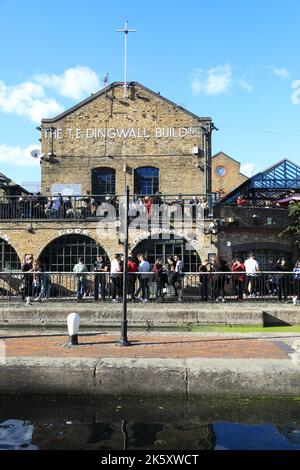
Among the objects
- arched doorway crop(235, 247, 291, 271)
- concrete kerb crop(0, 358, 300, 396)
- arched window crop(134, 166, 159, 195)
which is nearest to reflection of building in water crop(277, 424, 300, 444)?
concrete kerb crop(0, 358, 300, 396)

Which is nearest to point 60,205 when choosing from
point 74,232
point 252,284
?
point 74,232

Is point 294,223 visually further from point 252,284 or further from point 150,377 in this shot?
point 150,377

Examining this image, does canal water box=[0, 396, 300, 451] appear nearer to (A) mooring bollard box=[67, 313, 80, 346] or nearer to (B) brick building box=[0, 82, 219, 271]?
(A) mooring bollard box=[67, 313, 80, 346]

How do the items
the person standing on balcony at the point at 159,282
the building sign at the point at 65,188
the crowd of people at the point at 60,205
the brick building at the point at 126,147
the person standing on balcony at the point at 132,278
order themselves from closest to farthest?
the person standing on balcony at the point at 159,282, the person standing on balcony at the point at 132,278, the crowd of people at the point at 60,205, the brick building at the point at 126,147, the building sign at the point at 65,188

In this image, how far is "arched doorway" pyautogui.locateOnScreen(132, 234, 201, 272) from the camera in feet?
71.7

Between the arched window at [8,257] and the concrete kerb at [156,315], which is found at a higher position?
the arched window at [8,257]

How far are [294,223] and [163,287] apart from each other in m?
9.12

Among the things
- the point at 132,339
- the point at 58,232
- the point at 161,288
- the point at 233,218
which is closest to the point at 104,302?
the point at 161,288

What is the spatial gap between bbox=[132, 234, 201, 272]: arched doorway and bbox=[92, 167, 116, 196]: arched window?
5624mm

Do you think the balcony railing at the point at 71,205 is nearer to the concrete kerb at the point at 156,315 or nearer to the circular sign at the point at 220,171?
the concrete kerb at the point at 156,315

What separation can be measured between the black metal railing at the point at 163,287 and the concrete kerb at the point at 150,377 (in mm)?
8423

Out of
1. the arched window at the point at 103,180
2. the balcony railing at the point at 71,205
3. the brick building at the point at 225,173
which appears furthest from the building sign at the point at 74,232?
the brick building at the point at 225,173

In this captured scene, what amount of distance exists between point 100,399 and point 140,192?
19754 millimetres

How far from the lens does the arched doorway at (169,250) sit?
21844mm
